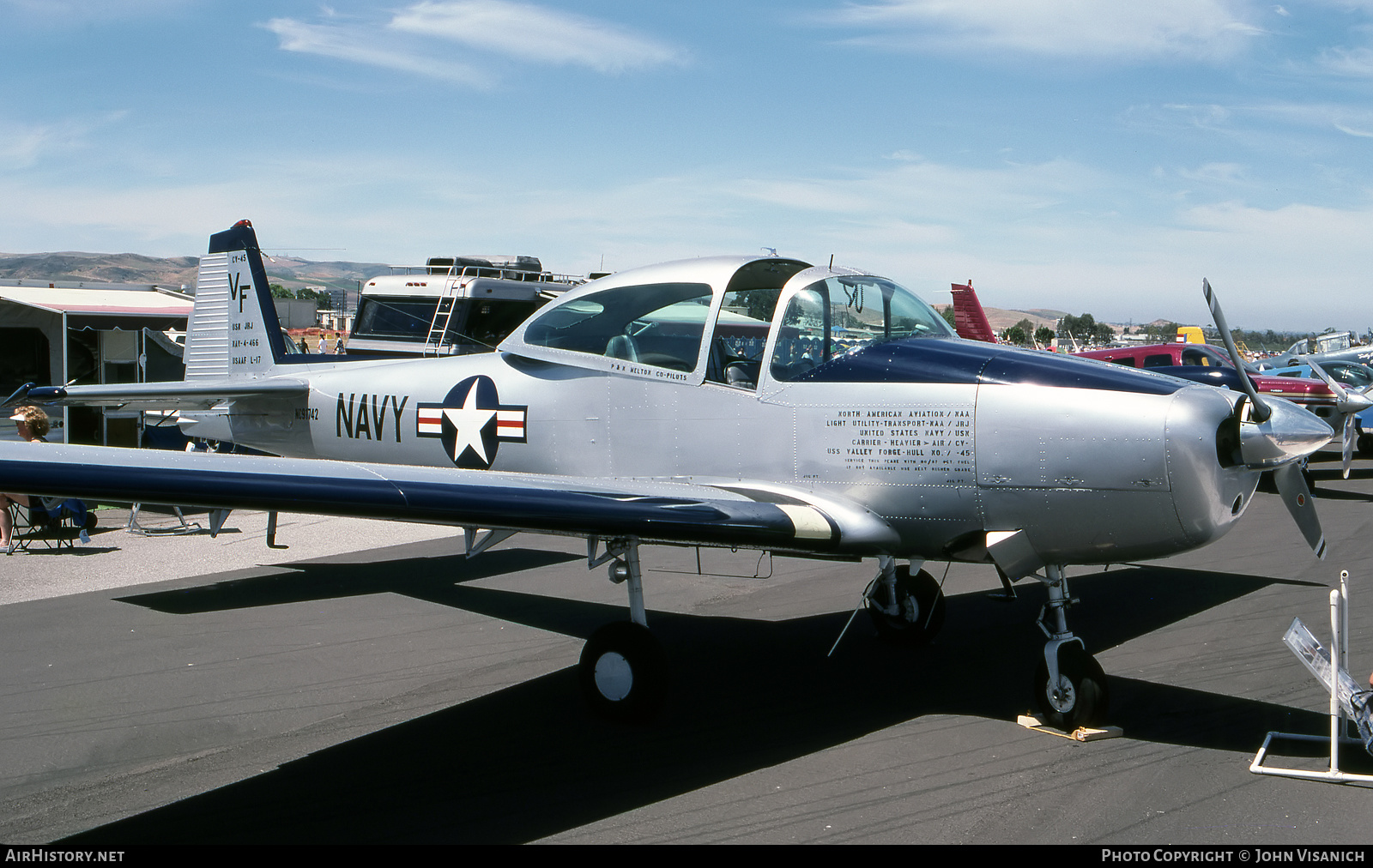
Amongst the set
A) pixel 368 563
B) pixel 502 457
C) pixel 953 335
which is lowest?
pixel 368 563

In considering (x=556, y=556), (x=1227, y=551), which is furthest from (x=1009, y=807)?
(x=1227, y=551)

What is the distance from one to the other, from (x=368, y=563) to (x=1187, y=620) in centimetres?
735

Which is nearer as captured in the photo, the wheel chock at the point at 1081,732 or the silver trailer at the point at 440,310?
Result: the wheel chock at the point at 1081,732

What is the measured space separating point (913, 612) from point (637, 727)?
2.42m

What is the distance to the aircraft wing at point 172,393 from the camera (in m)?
7.73

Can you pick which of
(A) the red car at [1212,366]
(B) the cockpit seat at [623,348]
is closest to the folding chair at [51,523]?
(B) the cockpit seat at [623,348]

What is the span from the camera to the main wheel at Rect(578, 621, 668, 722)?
18.0ft

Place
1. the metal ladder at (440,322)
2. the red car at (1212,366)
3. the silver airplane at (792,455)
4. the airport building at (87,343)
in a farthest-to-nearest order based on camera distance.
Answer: the metal ladder at (440,322)
the airport building at (87,343)
the red car at (1212,366)
the silver airplane at (792,455)

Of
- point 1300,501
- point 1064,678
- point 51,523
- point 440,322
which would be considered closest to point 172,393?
point 51,523

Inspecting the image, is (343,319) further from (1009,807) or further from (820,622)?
(1009,807)

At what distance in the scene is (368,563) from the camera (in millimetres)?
10258

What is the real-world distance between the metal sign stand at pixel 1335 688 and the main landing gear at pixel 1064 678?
736mm

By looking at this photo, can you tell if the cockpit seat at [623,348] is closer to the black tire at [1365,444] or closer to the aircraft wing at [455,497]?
the aircraft wing at [455,497]

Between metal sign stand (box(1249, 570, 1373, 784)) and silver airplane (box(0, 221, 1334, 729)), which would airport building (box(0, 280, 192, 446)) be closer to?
silver airplane (box(0, 221, 1334, 729))
